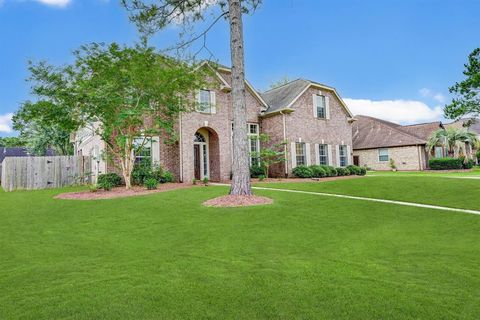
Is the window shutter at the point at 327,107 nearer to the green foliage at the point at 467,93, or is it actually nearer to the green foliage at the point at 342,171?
the green foliage at the point at 342,171

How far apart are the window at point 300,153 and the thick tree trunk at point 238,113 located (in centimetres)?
1139

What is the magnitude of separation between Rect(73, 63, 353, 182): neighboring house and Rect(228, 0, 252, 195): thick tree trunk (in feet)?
17.6

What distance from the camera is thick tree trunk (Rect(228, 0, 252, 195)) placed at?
11.0 meters

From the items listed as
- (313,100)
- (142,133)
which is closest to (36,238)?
(142,133)

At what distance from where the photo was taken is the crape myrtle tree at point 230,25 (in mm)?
11133

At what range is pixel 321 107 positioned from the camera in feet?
79.0

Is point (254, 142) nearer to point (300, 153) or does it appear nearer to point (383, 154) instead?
point (300, 153)

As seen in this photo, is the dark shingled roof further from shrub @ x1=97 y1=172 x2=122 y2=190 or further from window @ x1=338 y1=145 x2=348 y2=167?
shrub @ x1=97 y1=172 x2=122 y2=190

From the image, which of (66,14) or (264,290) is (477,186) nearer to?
(264,290)

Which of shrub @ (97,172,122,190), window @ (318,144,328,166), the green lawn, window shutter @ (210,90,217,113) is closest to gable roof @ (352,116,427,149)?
window @ (318,144,328,166)

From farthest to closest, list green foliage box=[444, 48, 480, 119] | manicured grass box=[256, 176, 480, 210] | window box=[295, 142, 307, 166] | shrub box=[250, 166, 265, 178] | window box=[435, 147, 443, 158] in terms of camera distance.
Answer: window box=[435, 147, 443, 158], window box=[295, 142, 307, 166], shrub box=[250, 166, 265, 178], green foliage box=[444, 48, 480, 119], manicured grass box=[256, 176, 480, 210]

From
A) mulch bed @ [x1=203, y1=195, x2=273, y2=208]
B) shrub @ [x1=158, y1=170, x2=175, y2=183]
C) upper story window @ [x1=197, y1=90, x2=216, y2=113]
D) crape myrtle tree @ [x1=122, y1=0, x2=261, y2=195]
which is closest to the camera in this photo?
mulch bed @ [x1=203, y1=195, x2=273, y2=208]

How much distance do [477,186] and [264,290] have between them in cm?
1224

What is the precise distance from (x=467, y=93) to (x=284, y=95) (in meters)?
12.2
